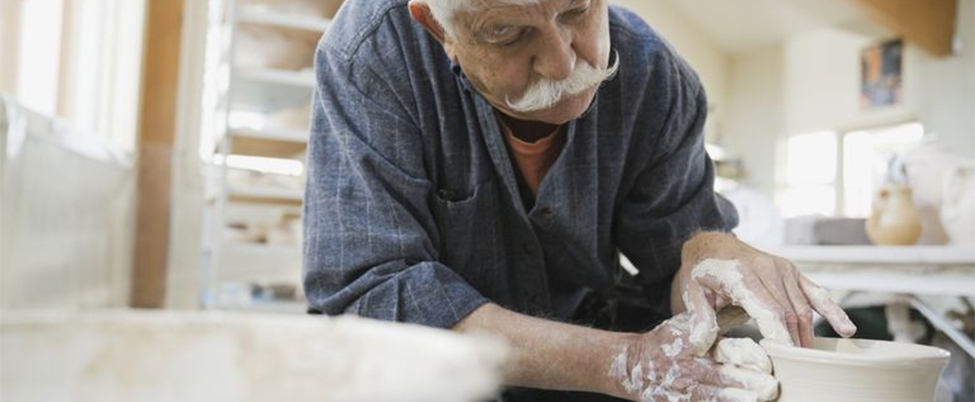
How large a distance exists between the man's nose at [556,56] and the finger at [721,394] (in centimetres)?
39

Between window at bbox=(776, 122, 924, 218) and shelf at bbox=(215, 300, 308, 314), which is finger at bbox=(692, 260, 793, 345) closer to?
shelf at bbox=(215, 300, 308, 314)

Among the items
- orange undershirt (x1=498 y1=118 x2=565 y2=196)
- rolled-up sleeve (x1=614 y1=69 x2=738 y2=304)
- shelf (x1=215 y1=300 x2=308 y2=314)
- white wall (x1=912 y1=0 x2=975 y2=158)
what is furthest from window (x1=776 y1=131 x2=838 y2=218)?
orange undershirt (x1=498 y1=118 x2=565 y2=196)

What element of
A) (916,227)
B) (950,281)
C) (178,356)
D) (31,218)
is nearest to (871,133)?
(916,227)

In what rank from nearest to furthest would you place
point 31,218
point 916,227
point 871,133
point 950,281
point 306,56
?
1. point 950,281
2. point 31,218
3. point 916,227
4. point 306,56
5. point 871,133

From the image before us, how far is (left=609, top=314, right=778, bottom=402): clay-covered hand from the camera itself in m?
0.77

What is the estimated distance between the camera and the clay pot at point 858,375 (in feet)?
2.28

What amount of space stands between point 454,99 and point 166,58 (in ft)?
7.85

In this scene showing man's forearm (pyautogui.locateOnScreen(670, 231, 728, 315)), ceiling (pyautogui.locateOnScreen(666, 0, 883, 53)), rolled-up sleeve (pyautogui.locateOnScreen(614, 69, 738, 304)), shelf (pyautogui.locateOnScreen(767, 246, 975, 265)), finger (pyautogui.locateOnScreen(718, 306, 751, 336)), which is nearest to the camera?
finger (pyautogui.locateOnScreen(718, 306, 751, 336))

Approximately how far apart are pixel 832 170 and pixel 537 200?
610 cm

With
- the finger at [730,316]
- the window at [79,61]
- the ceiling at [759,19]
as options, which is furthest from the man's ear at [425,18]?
the ceiling at [759,19]

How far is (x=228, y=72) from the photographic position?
2.66 m

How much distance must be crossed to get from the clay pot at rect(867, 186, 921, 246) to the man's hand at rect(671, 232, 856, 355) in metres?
1.26

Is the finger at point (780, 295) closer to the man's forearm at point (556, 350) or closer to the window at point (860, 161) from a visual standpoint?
the man's forearm at point (556, 350)

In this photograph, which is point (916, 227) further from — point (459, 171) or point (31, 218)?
point (31, 218)
